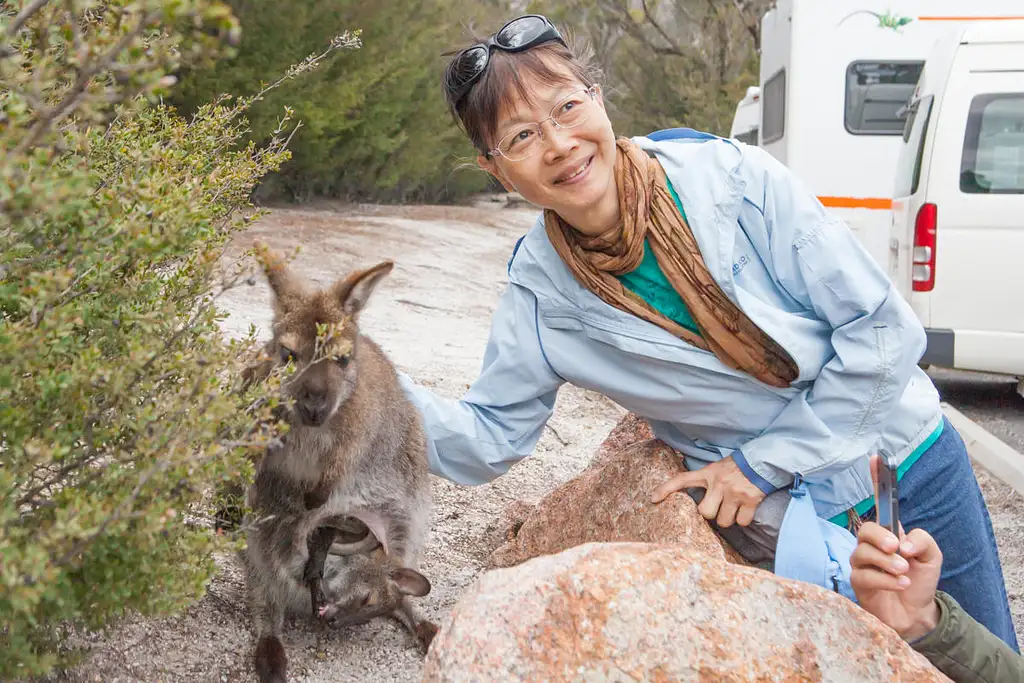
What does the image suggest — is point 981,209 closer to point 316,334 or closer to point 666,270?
point 666,270

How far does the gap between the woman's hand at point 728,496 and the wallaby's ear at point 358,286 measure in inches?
40.7

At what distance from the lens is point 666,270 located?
2590mm

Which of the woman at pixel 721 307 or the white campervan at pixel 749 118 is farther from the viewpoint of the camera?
the white campervan at pixel 749 118

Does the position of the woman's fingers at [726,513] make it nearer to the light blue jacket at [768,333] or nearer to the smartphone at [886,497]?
the light blue jacket at [768,333]

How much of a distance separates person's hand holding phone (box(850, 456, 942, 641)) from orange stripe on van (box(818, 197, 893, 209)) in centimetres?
801

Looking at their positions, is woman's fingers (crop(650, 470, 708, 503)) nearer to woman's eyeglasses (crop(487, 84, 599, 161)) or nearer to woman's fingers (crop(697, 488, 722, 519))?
woman's fingers (crop(697, 488, 722, 519))

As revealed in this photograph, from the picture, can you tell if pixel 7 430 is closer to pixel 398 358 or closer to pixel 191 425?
pixel 191 425

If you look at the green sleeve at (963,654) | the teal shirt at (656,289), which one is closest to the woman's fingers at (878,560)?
the green sleeve at (963,654)

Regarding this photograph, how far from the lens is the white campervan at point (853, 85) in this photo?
10.0m

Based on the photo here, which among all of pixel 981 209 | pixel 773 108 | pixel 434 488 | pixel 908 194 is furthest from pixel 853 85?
pixel 434 488

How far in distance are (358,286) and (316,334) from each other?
181 millimetres

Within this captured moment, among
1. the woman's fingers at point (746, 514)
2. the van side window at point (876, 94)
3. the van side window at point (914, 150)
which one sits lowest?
the van side window at point (876, 94)

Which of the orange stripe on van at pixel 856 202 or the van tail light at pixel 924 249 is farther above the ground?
the van tail light at pixel 924 249

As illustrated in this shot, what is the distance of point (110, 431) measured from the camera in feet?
6.28
